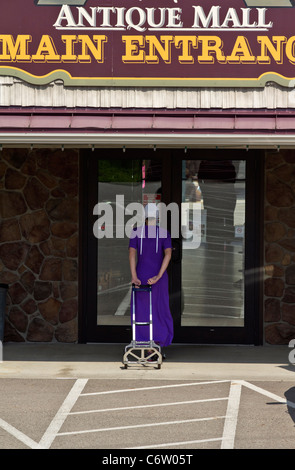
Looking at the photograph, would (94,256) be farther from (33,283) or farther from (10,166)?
(10,166)

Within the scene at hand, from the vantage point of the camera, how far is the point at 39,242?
11.8 metres

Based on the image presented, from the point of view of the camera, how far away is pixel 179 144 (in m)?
9.66

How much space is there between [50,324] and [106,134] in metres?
3.54

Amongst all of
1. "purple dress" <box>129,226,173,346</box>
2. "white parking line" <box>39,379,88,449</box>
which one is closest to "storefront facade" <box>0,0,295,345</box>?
"purple dress" <box>129,226,173,346</box>

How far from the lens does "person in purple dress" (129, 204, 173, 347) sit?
1039cm

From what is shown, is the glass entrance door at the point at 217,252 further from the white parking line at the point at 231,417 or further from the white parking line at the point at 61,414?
the white parking line at the point at 61,414

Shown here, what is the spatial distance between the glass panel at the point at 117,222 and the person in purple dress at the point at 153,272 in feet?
4.34

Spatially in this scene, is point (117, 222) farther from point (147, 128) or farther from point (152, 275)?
point (147, 128)

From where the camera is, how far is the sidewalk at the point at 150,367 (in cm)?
980

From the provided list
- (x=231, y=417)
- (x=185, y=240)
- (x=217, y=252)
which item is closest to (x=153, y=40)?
(x=185, y=240)
